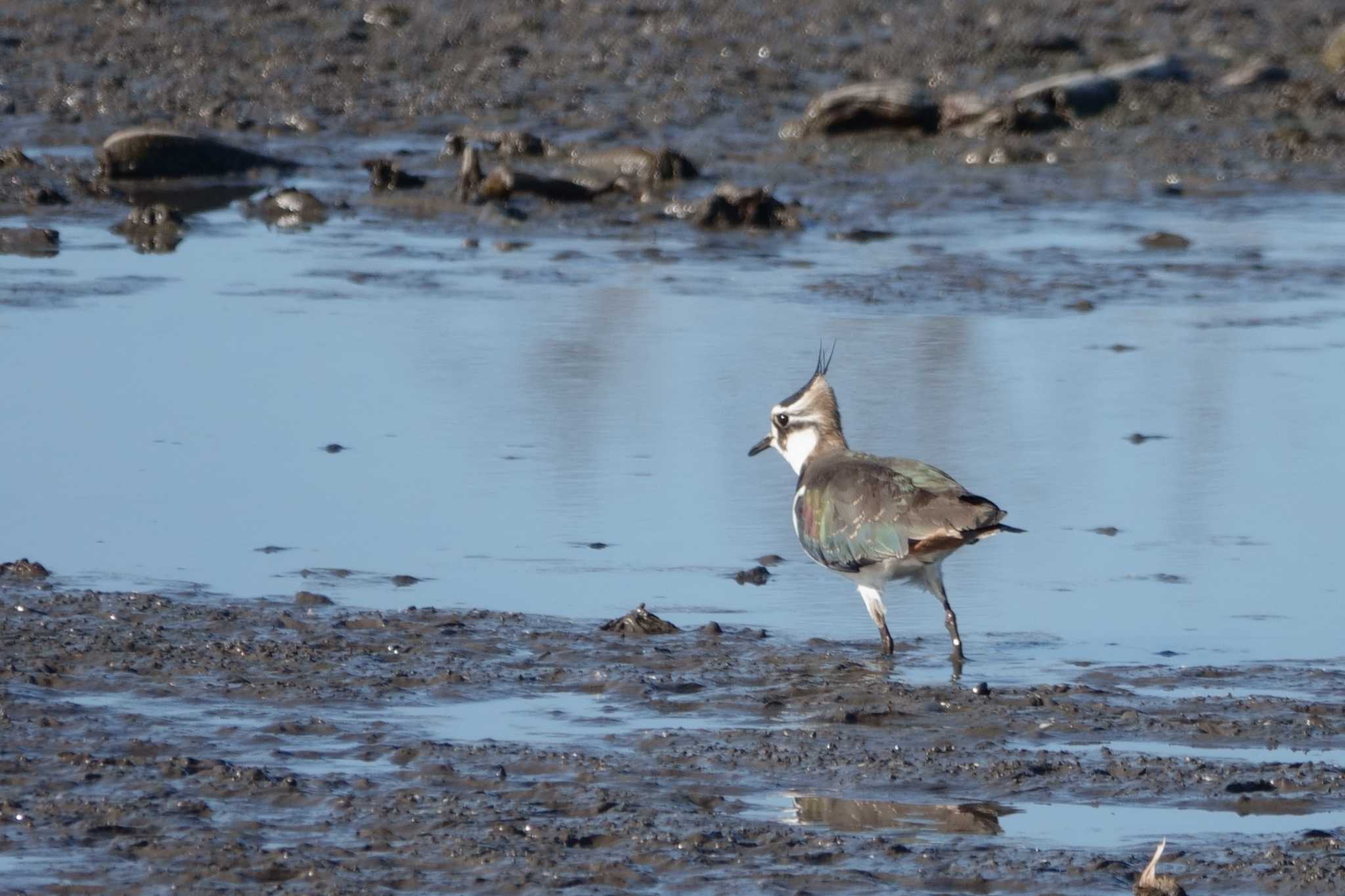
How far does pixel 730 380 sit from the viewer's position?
9094 mm

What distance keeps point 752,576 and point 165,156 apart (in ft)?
25.7

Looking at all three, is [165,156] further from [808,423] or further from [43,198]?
[808,423]

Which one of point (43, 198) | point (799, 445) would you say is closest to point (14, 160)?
point (43, 198)

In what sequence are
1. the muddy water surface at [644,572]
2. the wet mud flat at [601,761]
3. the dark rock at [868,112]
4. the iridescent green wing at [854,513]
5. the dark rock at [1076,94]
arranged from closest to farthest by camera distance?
the wet mud flat at [601,761] → the muddy water surface at [644,572] → the iridescent green wing at [854,513] → the dark rock at [868,112] → the dark rock at [1076,94]

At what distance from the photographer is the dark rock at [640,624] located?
6129mm

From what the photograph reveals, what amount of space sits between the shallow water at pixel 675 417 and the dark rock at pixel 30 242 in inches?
10.8

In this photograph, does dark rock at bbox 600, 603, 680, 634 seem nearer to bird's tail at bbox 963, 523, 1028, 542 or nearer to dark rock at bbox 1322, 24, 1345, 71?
bird's tail at bbox 963, 523, 1028, 542

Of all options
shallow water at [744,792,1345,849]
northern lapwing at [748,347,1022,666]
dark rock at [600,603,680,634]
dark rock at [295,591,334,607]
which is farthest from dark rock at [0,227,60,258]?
shallow water at [744,792,1345,849]

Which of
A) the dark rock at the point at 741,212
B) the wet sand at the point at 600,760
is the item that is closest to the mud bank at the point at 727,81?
the dark rock at the point at 741,212

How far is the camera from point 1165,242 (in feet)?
40.1

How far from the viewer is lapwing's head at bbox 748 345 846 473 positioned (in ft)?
23.2

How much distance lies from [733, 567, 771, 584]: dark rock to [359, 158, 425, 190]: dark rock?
702 centimetres

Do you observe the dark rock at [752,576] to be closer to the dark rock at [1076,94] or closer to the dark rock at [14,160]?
the dark rock at [14,160]

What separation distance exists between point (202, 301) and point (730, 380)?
2.68 metres
